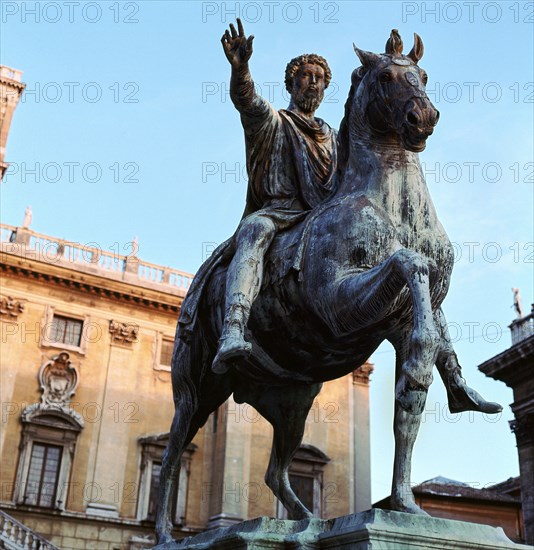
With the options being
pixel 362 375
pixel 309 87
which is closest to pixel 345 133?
pixel 309 87

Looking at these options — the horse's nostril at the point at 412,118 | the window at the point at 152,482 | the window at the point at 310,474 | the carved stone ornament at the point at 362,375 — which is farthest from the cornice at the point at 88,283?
the horse's nostril at the point at 412,118

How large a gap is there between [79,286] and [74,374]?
10.9 ft

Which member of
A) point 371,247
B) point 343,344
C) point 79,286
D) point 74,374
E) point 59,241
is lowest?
point 343,344

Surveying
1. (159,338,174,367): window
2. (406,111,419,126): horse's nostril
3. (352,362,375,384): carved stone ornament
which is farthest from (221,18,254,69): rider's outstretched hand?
(352,362,375,384): carved stone ornament

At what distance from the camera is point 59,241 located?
2883 centimetres

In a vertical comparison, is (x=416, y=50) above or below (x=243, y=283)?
above

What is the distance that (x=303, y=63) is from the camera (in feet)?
16.2

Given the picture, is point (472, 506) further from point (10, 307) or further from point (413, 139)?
point (413, 139)

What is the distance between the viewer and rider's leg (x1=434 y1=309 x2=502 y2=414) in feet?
12.3

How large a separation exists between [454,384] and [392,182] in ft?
3.63

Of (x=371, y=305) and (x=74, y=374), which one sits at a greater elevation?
(x=74, y=374)

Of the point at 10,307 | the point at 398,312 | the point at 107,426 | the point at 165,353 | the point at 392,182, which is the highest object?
the point at 10,307

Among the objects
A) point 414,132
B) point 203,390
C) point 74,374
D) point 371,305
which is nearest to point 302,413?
point 203,390

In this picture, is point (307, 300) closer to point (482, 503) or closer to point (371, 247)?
point (371, 247)
